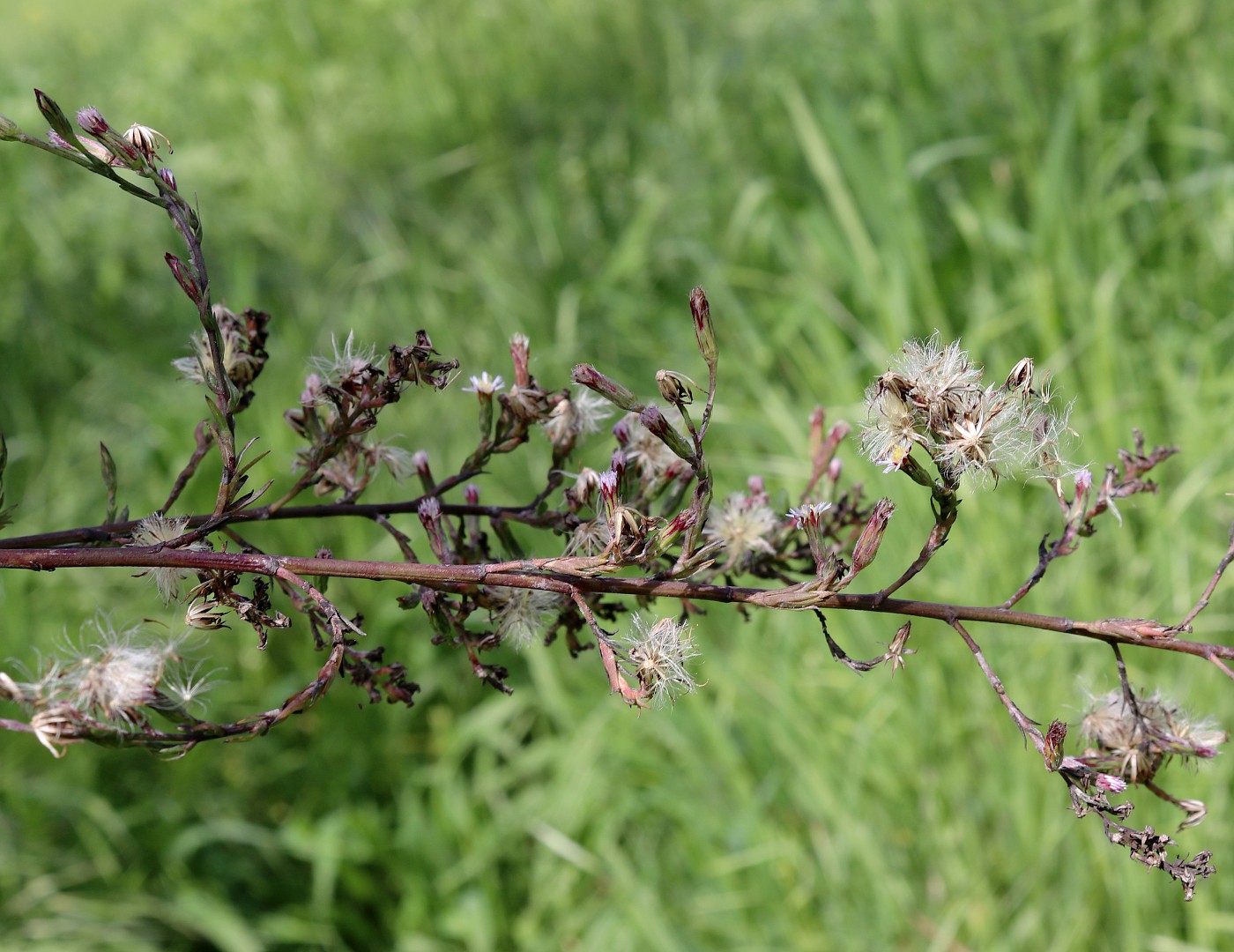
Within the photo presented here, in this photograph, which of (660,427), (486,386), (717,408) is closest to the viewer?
(660,427)

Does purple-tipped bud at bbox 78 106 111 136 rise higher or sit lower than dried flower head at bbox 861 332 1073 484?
higher

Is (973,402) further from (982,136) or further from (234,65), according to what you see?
(234,65)

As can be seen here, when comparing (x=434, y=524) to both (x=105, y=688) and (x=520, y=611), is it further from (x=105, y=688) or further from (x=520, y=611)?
(x=105, y=688)

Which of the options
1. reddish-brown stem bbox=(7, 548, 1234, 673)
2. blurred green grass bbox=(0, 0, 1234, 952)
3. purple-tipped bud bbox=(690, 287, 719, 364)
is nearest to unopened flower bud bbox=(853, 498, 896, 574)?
reddish-brown stem bbox=(7, 548, 1234, 673)

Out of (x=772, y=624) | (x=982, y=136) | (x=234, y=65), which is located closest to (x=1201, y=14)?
(x=982, y=136)

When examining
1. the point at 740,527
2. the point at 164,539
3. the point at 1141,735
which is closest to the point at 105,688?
the point at 164,539

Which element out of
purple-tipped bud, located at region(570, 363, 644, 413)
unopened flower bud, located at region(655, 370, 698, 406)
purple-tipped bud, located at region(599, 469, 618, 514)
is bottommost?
purple-tipped bud, located at region(599, 469, 618, 514)

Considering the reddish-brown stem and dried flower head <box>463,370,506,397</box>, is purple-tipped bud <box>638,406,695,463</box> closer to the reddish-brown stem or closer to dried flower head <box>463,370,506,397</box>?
the reddish-brown stem
